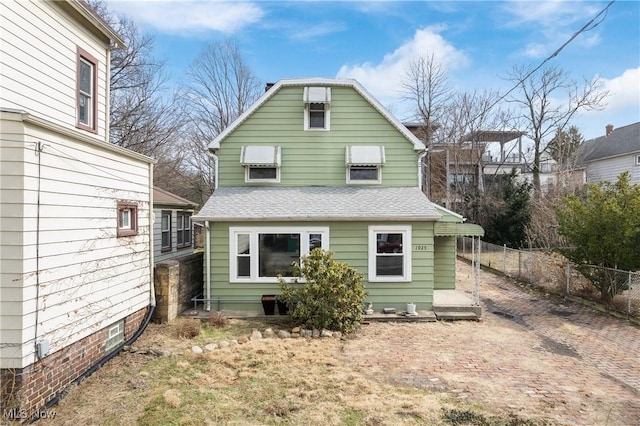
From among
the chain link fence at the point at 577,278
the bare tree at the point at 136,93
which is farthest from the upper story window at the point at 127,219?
the bare tree at the point at 136,93

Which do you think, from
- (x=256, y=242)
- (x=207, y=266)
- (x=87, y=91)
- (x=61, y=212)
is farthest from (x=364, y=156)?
(x=61, y=212)

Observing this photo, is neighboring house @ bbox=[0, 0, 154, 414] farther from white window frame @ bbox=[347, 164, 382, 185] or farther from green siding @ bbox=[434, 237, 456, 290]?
green siding @ bbox=[434, 237, 456, 290]

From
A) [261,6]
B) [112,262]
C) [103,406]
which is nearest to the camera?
[103,406]

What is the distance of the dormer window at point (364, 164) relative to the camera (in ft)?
37.1

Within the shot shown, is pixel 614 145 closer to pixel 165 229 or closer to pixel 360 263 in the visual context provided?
pixel 360 263

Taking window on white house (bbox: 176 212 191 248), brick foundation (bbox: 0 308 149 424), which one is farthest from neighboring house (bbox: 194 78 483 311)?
window on white house (bbox: 176 212 191 248)

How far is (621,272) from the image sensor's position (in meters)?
10.2

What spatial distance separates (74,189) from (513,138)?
35934mm

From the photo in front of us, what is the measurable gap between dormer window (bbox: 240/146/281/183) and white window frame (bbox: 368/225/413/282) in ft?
12.3

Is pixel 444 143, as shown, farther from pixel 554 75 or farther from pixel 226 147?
pixel 226 147

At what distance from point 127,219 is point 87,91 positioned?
3.11m

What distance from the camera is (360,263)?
33.6 feet

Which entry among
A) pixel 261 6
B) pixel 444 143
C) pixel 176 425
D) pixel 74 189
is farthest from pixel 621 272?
pixel 444 143

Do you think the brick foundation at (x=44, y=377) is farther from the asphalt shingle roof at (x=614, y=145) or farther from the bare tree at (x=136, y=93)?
the asphalt shingle roof at (x=614, y=145)
